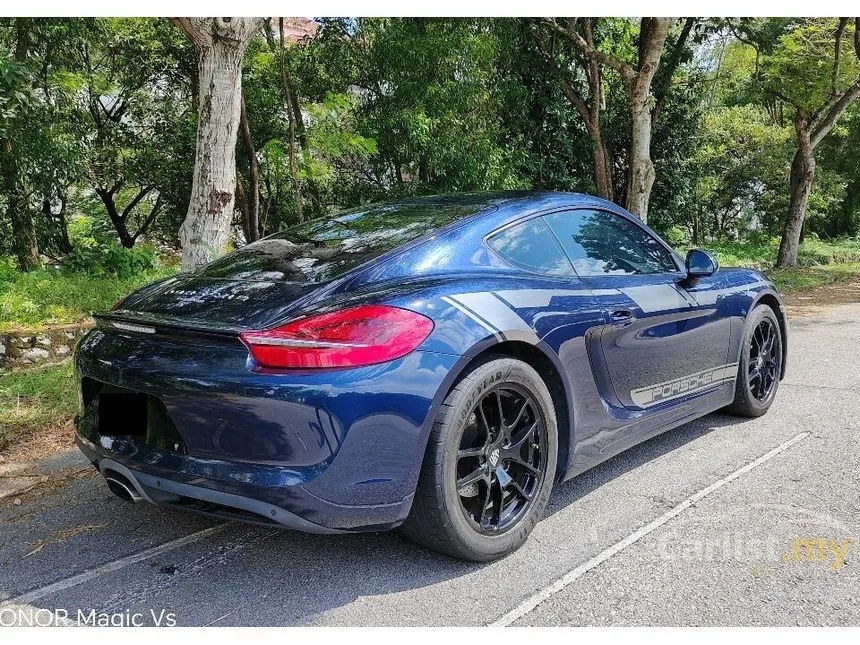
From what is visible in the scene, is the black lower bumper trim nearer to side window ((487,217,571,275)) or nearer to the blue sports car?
the blue sports car

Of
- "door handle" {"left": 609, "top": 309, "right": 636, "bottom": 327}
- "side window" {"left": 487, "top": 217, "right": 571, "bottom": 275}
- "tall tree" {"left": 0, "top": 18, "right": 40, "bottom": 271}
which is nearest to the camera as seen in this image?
"side window" {"left": 487, "top": 217, "right": 571, "bottom": 275}

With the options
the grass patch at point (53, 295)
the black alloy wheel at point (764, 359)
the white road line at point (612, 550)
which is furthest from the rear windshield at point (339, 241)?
the grass patch at point (53, 295)

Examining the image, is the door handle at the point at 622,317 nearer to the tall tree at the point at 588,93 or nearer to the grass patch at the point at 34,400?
the grass patch at the point at 34,400

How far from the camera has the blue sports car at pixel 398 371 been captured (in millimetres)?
2391

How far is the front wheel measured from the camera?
259 centimetres

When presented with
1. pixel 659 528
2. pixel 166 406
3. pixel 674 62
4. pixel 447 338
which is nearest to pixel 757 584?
pixel 659 528

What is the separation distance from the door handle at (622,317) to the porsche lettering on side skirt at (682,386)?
0.33 metres

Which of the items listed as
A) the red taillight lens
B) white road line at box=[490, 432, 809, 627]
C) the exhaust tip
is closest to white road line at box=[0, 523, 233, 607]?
the exhaust tip

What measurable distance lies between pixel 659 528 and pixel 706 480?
67 cm

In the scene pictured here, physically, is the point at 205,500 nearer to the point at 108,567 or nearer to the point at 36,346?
the point at 108,567

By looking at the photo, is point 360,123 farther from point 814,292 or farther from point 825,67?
point 825,67

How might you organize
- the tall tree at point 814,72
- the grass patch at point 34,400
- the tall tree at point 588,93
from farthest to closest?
the tall tree at point 814,72
the tall tree at point 588,93
the grass patch at point 34,400

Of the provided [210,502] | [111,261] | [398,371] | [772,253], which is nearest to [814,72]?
[772,253]

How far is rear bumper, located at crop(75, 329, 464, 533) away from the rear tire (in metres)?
2.61
